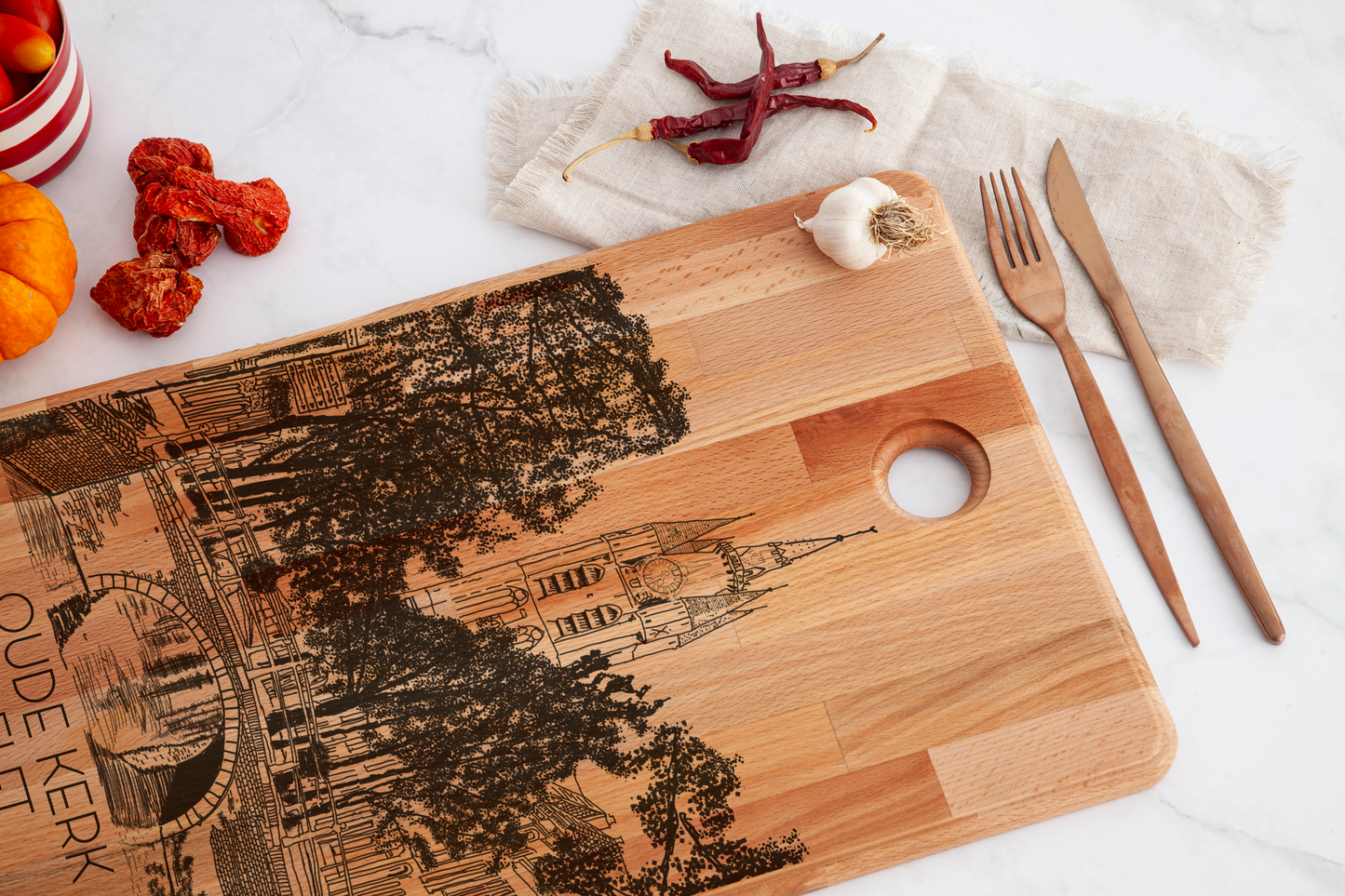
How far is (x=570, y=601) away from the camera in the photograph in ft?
3.94

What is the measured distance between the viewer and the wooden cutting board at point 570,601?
3.69ft

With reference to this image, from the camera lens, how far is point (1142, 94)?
154 cm

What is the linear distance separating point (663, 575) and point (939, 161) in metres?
0.87

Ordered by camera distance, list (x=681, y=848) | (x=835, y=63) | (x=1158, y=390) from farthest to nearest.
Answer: (x=835, y=63) < (x=1158, y=390) < (x=681, y=848)

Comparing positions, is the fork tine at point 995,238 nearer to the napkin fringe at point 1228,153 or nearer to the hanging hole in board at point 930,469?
the napkin fringe at point 1228,153

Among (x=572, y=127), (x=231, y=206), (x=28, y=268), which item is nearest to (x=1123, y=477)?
(x=572, y=127)

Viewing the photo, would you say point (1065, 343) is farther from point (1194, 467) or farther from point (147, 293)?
point (147, 293)

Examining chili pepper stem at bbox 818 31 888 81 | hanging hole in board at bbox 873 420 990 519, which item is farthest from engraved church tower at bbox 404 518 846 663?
chili pepper stem at bbox 818 31 888 81

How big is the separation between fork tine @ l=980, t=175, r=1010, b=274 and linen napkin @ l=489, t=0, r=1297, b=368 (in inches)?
0.8

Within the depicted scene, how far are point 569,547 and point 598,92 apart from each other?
0.85 metres

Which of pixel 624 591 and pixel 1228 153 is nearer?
pixel 624 591

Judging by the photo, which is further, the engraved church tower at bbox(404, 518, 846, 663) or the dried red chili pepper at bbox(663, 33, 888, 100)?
the dried red chili pepper at bbox(663, 33, 888, 100)

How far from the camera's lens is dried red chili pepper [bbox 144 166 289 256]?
135 centimetres

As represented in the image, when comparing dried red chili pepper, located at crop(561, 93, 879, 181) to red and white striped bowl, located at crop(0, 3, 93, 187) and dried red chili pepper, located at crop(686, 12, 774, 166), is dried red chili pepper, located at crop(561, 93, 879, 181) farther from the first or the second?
red and white striped bowl, located at crop(0, 3, 93, 187)
